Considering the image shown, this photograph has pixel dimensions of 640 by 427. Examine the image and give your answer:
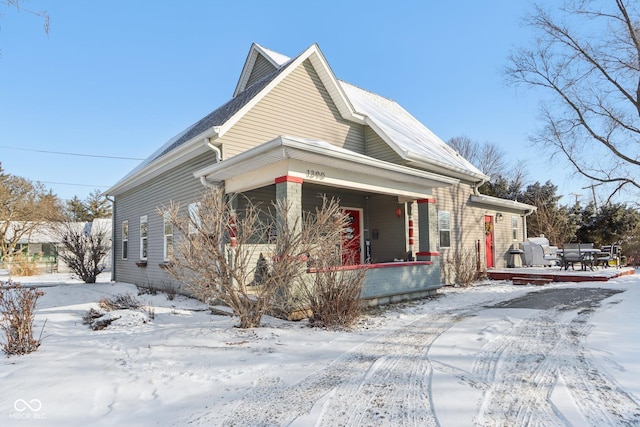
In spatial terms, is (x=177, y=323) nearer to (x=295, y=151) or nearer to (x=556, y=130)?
(x=295, y=151)

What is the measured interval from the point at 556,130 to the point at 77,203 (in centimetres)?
4681

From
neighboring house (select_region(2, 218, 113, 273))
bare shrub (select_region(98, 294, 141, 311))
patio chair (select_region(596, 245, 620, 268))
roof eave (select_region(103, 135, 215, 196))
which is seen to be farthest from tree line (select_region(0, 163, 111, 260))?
patio chair (select_region(596, 245, 620, 268))

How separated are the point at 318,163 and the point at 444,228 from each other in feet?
22.3

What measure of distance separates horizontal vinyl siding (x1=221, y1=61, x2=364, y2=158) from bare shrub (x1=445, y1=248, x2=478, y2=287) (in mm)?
4676

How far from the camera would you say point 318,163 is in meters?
7.00

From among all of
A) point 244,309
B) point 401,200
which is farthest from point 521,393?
point 401,200

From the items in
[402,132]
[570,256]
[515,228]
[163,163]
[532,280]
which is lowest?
[532,280]

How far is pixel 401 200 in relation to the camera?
10641mm

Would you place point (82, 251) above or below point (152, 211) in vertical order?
below

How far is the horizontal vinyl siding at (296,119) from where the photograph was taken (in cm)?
892

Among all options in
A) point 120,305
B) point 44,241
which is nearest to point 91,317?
point 120,305

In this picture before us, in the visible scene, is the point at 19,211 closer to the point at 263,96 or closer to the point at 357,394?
the point at 263,96

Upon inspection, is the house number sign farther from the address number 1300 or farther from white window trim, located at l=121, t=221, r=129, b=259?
white window trim, located at l=121, t=221, r=129, b=259

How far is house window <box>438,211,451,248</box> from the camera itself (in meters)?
12.0
